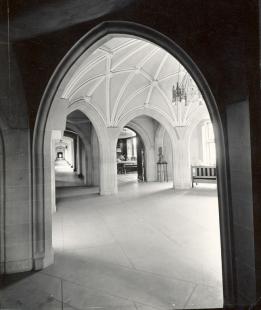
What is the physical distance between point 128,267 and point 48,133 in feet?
8.26

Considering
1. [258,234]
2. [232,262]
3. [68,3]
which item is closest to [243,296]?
[232,262]

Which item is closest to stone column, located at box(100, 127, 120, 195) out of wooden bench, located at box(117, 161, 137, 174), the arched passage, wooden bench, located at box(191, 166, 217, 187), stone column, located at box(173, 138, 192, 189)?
stone column, located at box(173, 138, 192, 189)

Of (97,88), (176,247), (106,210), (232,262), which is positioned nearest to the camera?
(232,262)

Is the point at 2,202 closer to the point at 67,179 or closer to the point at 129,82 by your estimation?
the point at 129,82

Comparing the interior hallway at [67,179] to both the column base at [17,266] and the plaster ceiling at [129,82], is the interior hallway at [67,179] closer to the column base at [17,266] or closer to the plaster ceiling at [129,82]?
the plaster ceiling at [129,82]

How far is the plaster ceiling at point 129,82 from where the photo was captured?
8.27m

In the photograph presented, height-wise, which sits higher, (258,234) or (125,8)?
(125,8)

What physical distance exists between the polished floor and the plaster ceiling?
15.3 ft

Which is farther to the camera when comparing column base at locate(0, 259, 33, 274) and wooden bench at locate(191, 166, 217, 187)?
wooden bench at locate(191, 166, 217, 187)

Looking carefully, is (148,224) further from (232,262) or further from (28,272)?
(232,262)

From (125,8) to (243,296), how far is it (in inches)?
144

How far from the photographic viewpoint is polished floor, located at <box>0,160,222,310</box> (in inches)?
115

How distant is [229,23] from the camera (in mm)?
2490

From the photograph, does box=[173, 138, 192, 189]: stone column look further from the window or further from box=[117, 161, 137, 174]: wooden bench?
A: box=[117, 161, 137, 174]: wooden bench
